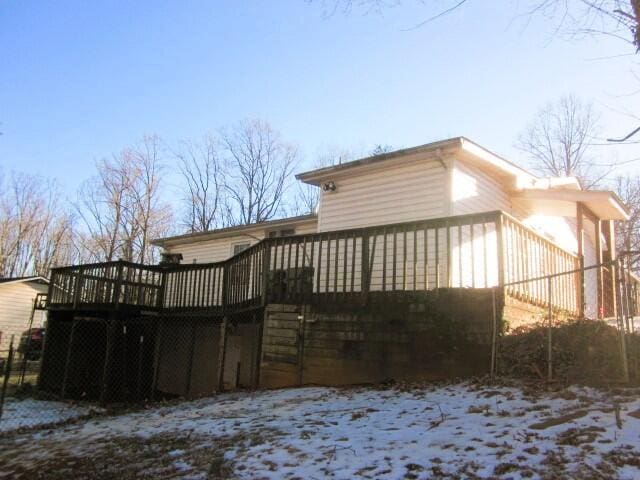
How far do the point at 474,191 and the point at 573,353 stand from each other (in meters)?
5.54

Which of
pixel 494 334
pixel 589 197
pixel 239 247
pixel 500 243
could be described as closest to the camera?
pixel 494 334

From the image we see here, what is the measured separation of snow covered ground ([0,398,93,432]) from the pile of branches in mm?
7591

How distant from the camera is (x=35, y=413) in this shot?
10891 mm

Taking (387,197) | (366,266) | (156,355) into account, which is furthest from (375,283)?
(156,355)

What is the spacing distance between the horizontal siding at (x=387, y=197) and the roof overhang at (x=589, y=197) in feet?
9.28

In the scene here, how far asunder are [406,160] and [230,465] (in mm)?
7934

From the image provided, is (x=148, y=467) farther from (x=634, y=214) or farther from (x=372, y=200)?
(x=634, y=214)

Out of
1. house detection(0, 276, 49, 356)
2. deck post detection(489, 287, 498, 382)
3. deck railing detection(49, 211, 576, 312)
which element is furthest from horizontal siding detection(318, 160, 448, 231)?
house detection(0, 276, 49, 356)

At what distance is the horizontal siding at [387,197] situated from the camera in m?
10.8

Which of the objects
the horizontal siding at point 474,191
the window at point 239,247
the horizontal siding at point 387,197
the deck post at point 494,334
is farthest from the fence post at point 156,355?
the deck post at point 494,334

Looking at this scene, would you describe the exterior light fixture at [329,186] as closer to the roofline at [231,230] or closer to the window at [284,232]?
the roofline at [231,230]

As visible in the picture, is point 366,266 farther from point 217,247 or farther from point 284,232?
point 217,247

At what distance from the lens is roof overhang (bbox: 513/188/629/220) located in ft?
37.6

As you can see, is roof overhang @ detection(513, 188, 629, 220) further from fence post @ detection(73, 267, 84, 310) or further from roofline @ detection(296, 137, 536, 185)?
fence post @ detection(73, 267, 84, 310)
